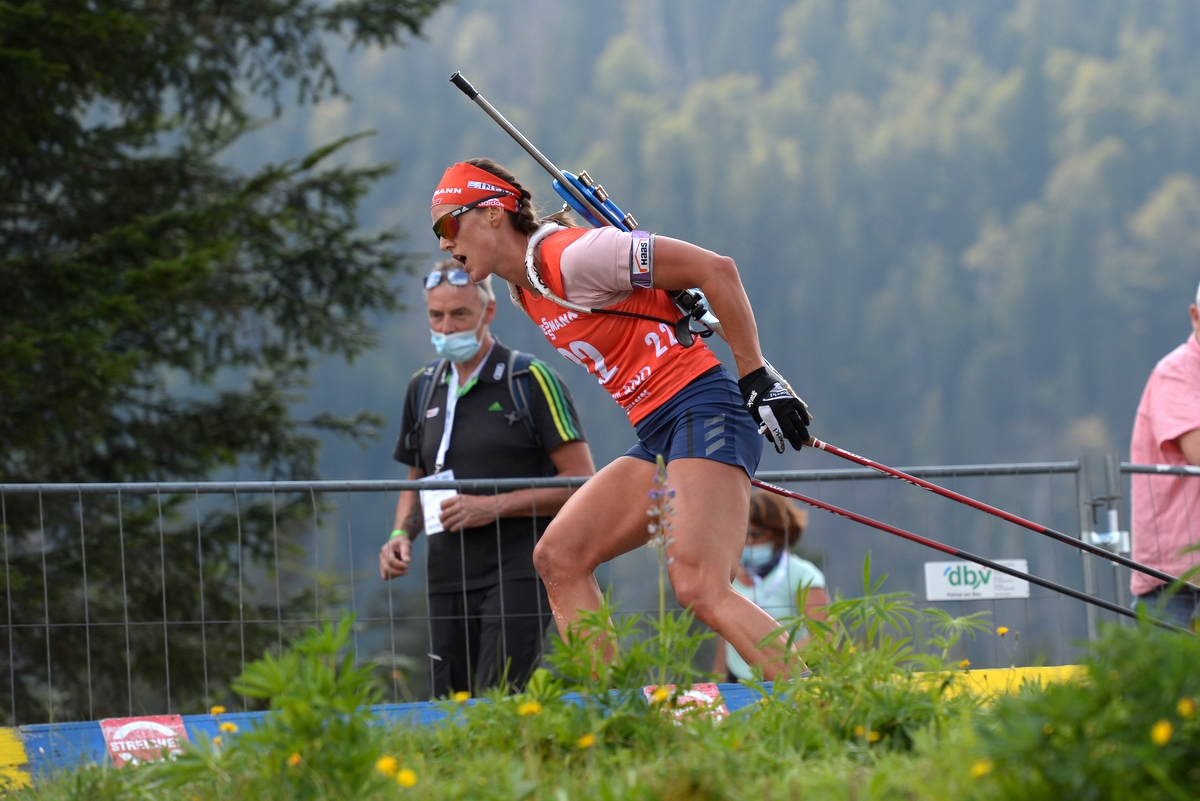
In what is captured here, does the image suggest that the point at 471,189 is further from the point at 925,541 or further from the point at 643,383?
the point at 925,541

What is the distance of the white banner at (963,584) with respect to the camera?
19.2ft

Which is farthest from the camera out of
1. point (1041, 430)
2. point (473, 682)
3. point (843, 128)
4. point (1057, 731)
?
point (843, 128)

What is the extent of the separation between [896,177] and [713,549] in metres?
129

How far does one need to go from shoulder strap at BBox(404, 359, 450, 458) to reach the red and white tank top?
1789 millimetres

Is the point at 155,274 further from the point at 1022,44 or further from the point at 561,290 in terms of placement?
the point at 1022,44

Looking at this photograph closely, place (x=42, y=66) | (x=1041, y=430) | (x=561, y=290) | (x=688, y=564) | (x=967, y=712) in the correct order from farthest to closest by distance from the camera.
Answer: (x=1041, y=430) → (x=42, y=66) → (x=561, y=290) → (x=688, y=564) → (x=967, y=712)

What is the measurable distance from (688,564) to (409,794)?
4.23 ft

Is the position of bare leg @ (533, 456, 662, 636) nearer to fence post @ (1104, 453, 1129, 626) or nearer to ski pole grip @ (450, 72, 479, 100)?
ski pole grip @ (450, 72, 479, 100)

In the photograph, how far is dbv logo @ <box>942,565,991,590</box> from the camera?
19.4ft

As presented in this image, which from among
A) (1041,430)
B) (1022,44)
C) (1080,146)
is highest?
(1022,44)

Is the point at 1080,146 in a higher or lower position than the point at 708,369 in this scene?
higher

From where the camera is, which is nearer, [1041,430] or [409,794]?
[409,794]

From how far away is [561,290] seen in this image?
400 centimetres

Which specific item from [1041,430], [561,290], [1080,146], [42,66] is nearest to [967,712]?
[561,290]
